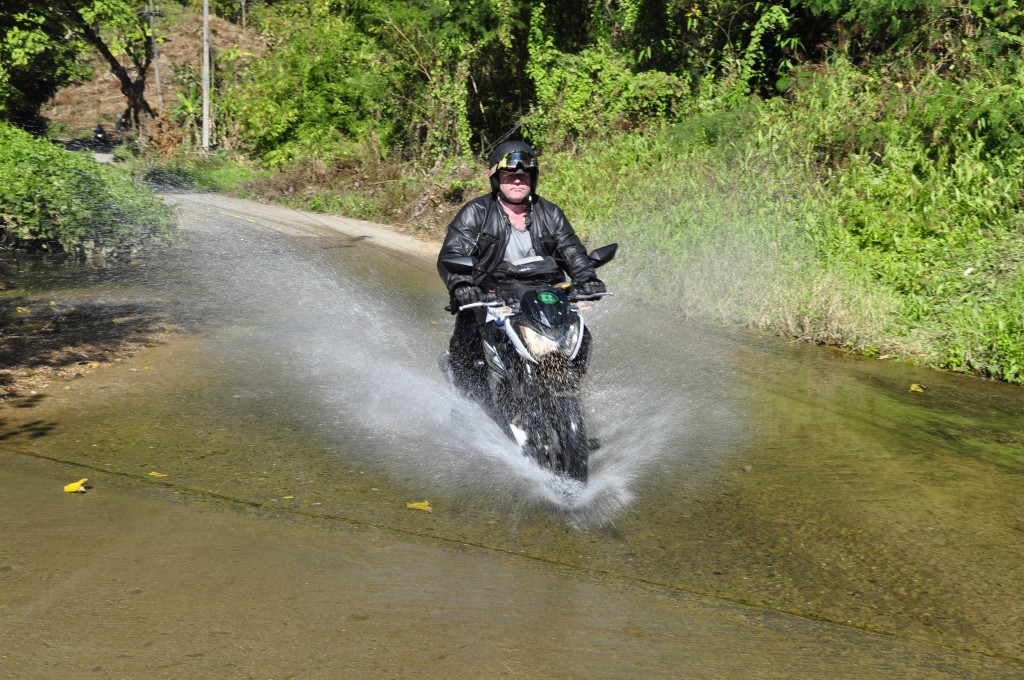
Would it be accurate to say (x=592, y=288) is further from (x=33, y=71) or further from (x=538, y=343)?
(x=33, y=71)

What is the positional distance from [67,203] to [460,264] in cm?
772

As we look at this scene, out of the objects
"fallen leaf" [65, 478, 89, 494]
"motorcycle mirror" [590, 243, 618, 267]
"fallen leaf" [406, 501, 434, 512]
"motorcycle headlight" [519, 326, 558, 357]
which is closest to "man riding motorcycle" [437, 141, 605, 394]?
"motorcycle mirror" [590, 243, 618, 267]

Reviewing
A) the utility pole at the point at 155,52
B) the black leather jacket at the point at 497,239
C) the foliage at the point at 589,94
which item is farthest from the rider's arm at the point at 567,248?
the utility pole at the point at 155,52

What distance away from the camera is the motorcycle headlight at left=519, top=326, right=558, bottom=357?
5.60 metres

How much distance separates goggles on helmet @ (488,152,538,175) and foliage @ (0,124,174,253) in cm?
725

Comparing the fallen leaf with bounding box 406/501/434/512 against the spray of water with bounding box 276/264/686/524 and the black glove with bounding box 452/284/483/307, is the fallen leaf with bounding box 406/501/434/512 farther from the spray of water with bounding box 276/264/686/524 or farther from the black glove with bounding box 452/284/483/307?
the black glove with bounding box 452/284/483/307

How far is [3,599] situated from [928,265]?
9863 mm

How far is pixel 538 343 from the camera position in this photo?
Result: 18.4 ft

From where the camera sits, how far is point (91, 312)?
9.89 m

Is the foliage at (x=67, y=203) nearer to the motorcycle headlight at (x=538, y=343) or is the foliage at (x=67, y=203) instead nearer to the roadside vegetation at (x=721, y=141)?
the roadside vegetation at (x=721, y=141)

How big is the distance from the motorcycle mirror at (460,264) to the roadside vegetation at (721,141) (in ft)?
17.0

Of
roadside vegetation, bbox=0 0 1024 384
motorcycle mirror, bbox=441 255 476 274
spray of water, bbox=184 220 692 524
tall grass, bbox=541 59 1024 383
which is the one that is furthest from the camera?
roadside vegetation, bbox=0 0 1024 384

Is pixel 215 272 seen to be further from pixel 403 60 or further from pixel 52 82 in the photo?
pixel 52 82

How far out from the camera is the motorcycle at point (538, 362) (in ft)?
18.3
